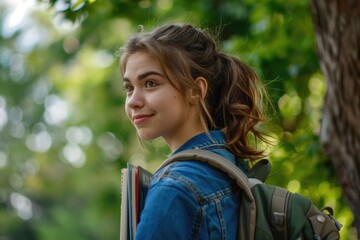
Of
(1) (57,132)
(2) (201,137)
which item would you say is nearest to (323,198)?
(2) (201,137)

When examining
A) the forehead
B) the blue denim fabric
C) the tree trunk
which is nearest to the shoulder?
the blue denim fabric

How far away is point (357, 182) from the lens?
345cm

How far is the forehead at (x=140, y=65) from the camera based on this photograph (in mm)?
2934

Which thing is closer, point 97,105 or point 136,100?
point 136,100

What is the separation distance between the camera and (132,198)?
2742mm

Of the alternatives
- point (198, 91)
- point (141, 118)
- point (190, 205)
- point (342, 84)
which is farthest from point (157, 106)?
point (342, 84)

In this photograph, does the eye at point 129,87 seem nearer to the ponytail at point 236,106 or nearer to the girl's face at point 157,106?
the girl's face at point 157,106

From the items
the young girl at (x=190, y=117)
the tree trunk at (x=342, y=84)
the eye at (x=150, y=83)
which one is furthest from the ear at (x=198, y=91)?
the tree trunk at (x=342, y=84)

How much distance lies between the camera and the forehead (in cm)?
293

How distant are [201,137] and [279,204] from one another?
0.34m

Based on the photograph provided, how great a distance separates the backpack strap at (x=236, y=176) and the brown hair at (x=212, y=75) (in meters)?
0.23

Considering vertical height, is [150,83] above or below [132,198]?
above

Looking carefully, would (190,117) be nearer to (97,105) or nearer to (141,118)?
(141,118)

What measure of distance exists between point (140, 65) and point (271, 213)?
0.61 meters
